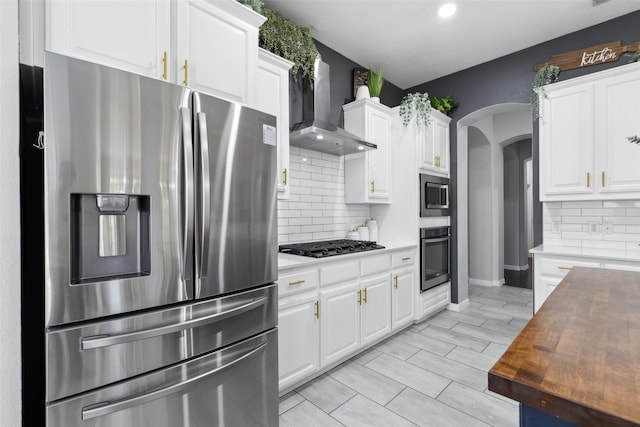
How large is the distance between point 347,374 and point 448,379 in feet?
2.49

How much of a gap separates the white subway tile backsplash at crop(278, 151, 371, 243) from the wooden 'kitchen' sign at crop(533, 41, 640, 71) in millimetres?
2440

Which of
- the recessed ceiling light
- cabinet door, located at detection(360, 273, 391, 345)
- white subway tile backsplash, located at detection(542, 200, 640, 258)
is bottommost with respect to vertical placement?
cabinet door, located at detection(360, 273, 391, 345)

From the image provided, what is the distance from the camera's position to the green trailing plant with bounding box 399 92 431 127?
3.44m

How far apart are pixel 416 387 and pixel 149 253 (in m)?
2.03

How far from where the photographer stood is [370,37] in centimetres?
316

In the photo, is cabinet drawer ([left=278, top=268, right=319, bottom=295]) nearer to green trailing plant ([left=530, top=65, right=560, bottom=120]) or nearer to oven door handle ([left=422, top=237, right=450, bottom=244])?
oven door handle ([left=422, top=237, right=450, bottom=244])

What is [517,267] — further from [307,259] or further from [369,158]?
[307,259]

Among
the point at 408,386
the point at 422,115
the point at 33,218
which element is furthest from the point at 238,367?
the point at 422,115

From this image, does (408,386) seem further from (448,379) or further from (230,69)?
(230,69)

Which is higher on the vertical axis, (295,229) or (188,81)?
(188,81)

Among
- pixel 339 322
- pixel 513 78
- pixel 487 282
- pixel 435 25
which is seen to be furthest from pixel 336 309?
pixel 487 282

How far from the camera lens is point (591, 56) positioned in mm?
3012

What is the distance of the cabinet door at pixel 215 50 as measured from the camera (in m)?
1.64

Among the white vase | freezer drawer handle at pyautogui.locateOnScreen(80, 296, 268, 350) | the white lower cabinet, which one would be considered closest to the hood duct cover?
the white vase
